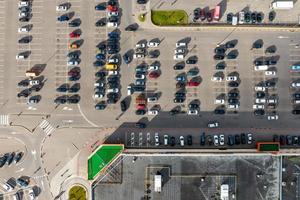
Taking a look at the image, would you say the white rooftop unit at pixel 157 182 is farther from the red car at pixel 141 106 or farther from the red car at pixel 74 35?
the red car at pixel 74 35

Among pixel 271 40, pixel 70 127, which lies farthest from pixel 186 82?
pixel 70 127

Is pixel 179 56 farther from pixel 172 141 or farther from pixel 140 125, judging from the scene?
pixel 172 141

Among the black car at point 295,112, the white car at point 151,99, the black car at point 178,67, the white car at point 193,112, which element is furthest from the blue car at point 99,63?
the black car at point 295,112

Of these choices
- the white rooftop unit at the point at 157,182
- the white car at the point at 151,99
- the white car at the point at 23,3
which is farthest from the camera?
the white car at the point at 23,3

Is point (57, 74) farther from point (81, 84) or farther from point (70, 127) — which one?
point (70, 127)

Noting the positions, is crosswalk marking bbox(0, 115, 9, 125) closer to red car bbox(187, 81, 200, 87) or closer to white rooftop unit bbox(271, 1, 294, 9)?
red car bbox(187, 81, 200, 87)
